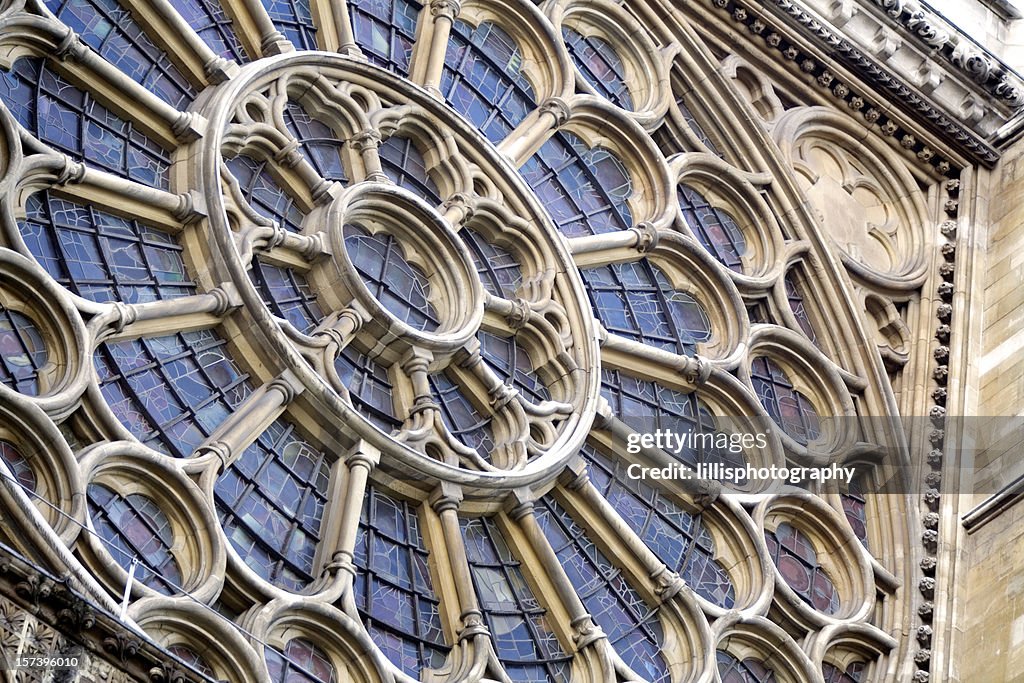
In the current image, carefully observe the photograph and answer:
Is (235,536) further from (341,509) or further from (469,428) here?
(469,428)

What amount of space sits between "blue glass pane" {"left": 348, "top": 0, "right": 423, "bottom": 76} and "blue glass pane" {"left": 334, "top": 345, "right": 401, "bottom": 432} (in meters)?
2.73

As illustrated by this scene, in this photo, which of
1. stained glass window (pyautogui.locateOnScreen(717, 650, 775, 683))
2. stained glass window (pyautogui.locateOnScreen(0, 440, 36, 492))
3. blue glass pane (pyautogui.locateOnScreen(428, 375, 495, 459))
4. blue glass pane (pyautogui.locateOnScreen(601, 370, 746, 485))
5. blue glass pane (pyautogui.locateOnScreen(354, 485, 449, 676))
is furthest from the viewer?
blue glass pane (pyautogui.locateOnScreen(601, 370, 746, 485))

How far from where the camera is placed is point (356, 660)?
56.6 feet

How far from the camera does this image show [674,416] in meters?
20.5

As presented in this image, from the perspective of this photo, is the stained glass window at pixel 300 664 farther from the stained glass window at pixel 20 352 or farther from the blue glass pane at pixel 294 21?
A: the blue glass pane at pixel 294 21

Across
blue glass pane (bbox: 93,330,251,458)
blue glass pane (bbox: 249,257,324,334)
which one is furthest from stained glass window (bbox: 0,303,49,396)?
blue glass pane (bbox: 249,257,324,334)

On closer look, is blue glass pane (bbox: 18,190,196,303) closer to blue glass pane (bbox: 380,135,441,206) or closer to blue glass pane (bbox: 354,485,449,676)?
blue glass pane (bbox: 354,485,449,676)

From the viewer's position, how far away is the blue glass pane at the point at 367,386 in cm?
1869

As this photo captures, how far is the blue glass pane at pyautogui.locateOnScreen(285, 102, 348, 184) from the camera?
773 inches

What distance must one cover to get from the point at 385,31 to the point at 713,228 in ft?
10.8

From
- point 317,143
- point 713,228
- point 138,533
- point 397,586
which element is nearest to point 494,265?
point 317,143

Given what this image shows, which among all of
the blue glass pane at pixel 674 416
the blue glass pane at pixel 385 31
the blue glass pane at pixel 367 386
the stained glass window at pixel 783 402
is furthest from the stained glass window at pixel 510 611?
the blue glass pane at pixel 385 31

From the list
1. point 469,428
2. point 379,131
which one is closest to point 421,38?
point 379,131

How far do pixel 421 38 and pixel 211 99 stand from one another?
7.96ft
